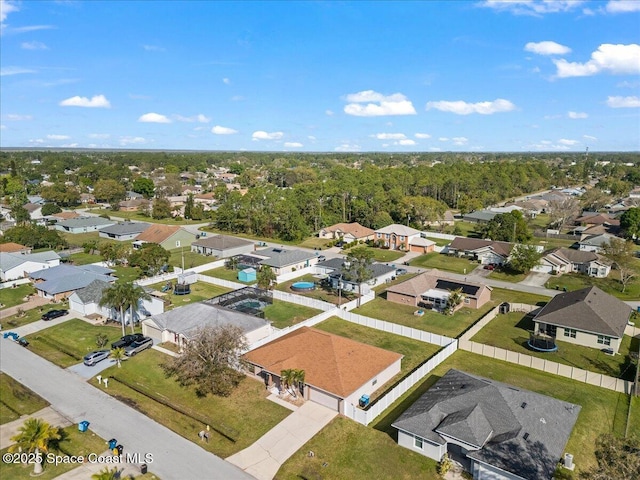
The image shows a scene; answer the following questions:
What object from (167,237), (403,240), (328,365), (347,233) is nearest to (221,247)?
(167,237)

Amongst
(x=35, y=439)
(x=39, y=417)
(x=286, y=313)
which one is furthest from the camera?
(x=286, y=313)

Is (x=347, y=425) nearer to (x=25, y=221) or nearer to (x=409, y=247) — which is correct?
(x=409, y=247)

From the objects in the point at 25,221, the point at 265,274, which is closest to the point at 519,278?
the point at 265,274

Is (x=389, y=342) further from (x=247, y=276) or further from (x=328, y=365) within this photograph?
(x=247, y=276)

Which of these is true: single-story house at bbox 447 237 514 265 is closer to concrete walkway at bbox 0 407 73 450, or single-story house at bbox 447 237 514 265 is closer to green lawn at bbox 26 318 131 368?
green lawn at bbox 26 318 131 368

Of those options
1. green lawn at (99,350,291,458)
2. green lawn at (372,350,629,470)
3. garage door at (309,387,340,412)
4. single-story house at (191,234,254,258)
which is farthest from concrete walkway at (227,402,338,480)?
single-story house at (191,234,254,258)

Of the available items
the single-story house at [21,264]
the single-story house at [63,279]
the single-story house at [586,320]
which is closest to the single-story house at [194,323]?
the single-story house at [63,279]
